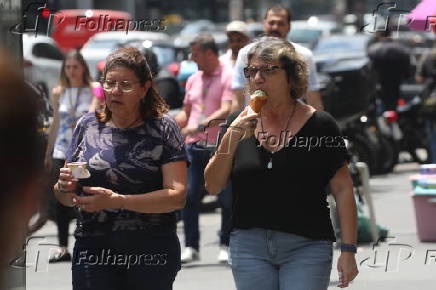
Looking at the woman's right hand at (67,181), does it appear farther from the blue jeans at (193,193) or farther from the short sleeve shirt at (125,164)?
the blue jeans at (193,193)

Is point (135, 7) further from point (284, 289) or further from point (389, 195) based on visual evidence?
point (284, 289)

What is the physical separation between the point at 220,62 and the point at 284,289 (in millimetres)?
5371

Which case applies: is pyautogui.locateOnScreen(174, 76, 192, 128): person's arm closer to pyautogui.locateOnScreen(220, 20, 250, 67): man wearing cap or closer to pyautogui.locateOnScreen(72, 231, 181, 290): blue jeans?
pyautogui.locateOnScreen(220, 20, 250, 67): man wearing cap

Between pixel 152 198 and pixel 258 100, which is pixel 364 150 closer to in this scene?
pixel 258 100

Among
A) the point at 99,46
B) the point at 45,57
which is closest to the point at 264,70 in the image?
the point at 45,57

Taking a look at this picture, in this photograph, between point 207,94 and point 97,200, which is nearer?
point 97,200

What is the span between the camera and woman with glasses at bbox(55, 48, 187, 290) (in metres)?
4.66

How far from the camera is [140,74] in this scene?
4914 mm

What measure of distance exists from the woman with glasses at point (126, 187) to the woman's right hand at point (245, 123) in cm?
27

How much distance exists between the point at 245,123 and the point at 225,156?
0.18 m

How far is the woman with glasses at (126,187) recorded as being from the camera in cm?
466

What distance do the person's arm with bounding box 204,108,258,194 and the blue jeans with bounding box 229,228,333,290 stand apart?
24cm

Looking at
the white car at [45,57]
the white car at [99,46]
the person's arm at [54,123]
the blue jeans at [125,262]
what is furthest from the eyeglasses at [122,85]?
the white car at [99,46]

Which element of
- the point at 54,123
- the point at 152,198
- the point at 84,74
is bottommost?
the point at 54,123
